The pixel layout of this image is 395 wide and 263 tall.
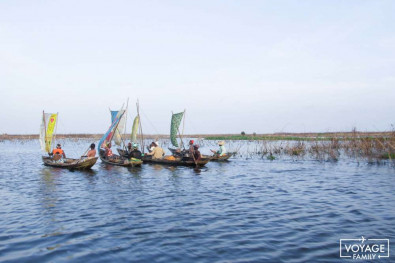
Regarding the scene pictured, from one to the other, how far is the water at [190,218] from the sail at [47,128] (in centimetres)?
647

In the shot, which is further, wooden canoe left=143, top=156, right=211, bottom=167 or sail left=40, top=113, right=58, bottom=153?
sail left=40, top=113, right=58, bottom=153

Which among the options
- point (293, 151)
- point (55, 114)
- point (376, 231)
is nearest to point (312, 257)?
point (376, 231)

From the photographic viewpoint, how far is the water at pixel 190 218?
6.90 metres

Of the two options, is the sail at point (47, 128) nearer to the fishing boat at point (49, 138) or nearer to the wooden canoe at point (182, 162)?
the fishing boat at point (49, 138)

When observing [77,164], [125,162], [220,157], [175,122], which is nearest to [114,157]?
[125,162]

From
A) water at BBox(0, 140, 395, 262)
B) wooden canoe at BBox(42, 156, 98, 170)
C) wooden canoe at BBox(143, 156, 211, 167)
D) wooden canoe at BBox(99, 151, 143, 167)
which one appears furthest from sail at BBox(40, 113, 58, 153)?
wooden canoe at BBox(143, 156, 211, 167)

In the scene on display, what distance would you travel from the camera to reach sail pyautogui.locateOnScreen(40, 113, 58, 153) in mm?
23480

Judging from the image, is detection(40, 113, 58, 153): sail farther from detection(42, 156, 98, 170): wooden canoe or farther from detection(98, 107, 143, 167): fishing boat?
detection(98, 107, 143, 167): fishing boat

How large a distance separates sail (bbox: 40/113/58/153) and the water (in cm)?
647

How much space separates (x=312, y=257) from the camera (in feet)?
21.5

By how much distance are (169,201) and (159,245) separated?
4.82m

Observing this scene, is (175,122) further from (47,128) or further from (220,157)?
(47,128)

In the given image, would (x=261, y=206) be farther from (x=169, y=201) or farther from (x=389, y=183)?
(x=389, y=183)

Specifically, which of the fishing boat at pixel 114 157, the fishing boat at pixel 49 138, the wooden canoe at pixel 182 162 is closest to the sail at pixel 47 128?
the fishing boat at pixel 49 138
